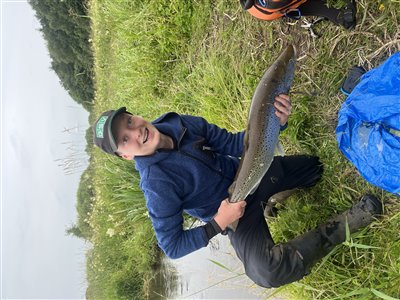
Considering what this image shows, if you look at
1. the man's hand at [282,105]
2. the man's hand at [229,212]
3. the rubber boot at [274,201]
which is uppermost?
the man's hand at [282,105]

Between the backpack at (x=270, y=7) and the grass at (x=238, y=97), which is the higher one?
the backpack at (x=270, y=7)

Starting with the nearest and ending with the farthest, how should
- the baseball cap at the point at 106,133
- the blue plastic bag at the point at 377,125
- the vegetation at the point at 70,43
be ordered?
the blue plastic bag at the point at 377,125 < the baseball cap at the point at 106,133 < the vegetation at the point at 70,43

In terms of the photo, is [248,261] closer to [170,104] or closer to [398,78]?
[398,78]

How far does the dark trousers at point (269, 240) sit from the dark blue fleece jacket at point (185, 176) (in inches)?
10.4

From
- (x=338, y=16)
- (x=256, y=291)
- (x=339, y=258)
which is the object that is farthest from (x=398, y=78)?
(x=256, y=291)

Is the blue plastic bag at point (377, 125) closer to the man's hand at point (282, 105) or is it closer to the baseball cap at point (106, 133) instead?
the man's hand at point (282, 105)

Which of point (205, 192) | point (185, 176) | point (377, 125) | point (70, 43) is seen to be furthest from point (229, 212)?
point (70, 43)

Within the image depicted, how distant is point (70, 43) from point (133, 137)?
1316 cm

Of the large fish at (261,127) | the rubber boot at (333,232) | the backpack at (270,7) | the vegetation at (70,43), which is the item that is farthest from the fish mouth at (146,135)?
the vegetation at (70,43)

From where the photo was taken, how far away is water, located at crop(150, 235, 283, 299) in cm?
417

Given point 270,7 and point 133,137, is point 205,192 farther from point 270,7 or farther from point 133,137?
point 270,7

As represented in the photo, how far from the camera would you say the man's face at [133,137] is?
2551mm

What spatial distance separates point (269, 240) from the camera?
288cm

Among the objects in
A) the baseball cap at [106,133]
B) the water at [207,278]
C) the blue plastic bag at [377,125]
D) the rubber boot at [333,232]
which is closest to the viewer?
the blue plastic bag at [377,125]
